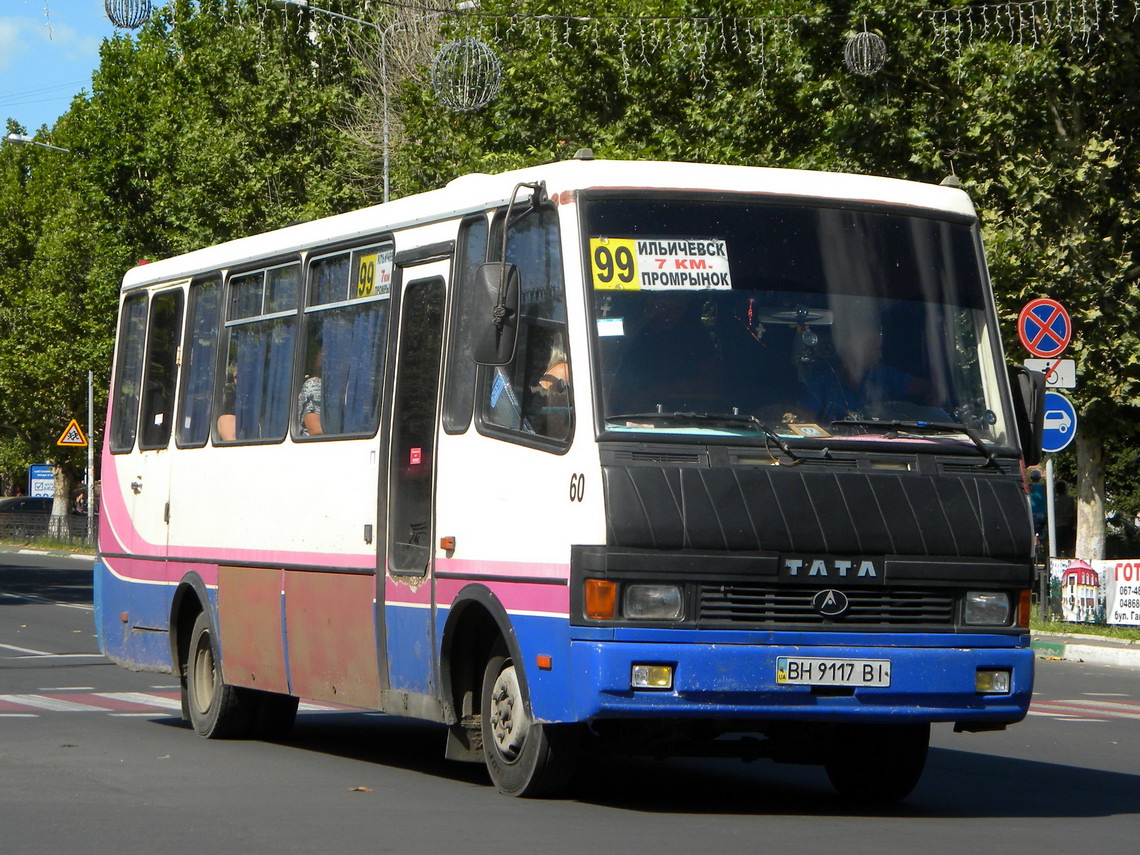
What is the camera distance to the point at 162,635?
13688mm

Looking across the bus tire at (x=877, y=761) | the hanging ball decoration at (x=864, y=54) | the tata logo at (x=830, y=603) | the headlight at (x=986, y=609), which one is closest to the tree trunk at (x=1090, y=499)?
the hanging ball decoration at (x=864, y=54)

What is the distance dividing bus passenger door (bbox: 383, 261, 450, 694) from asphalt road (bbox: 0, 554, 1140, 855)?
0.71 meters

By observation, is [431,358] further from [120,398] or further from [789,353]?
[120,398]

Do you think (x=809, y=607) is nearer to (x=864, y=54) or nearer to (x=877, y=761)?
(x=877, y=761)

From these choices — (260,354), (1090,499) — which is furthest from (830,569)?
(1090,499)

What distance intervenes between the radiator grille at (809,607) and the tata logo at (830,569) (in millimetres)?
68

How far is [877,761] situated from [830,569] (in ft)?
5.73

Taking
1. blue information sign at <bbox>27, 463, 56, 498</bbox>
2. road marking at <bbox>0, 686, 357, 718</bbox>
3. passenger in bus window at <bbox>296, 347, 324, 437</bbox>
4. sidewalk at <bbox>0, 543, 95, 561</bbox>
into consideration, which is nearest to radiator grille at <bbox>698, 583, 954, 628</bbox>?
passenger in bus window at <bbox>296, 347, 324, 437</bbox>

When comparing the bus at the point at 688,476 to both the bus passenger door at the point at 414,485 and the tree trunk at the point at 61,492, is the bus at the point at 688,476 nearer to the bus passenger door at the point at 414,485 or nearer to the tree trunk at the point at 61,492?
the bus passenger door at the point at 414,485

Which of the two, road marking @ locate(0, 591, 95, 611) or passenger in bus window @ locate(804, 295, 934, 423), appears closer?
passenger in bus window @ locate(804, 295, 934, 423)

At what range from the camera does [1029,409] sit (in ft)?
31.3

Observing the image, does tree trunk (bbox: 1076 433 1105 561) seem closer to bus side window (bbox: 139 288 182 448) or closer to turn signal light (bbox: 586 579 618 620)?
bus side window (bbox: 139 288 182 448)

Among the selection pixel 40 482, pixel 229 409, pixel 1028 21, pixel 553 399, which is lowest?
pixel 553 399

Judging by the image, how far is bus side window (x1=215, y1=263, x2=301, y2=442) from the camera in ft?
39.8
